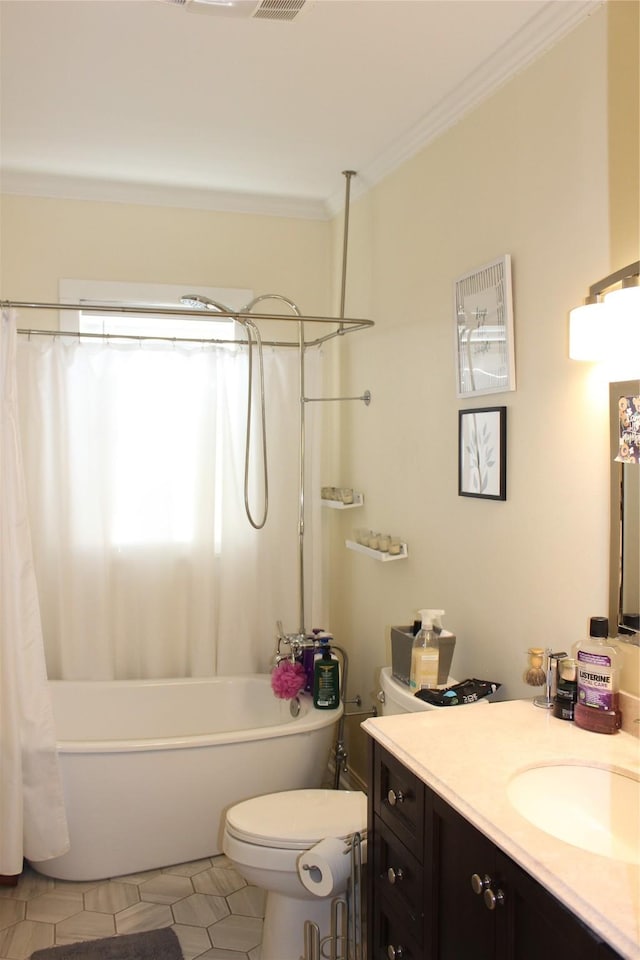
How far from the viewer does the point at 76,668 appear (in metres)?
3.21

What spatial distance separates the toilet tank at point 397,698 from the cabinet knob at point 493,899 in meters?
0.74

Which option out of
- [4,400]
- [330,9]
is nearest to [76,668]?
[4,400]

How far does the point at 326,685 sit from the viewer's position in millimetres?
2928

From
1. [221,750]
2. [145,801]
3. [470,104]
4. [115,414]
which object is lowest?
[145,801]

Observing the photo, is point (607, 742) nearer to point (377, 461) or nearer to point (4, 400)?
point (377, 461)

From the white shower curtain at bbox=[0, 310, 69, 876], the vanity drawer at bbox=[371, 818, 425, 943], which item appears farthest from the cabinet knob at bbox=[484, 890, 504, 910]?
the white shower curtain at bbox=[0, 310, 69, 876]

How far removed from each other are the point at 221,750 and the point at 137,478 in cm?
114

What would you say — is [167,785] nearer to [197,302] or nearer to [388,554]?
[388,554]

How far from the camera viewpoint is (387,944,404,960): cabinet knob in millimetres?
1646

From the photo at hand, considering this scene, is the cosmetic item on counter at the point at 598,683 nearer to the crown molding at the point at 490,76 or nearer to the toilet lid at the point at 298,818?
the toilet lid at the point at 298,818

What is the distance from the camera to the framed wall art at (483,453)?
2.18 m

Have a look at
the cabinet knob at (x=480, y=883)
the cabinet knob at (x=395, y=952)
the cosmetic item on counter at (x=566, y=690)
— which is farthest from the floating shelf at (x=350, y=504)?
the cabinet knob at (x=480, y=883)

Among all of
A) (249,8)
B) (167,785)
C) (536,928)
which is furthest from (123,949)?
(249,8)

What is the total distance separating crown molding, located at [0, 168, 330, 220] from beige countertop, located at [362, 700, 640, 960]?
8.10 feet
